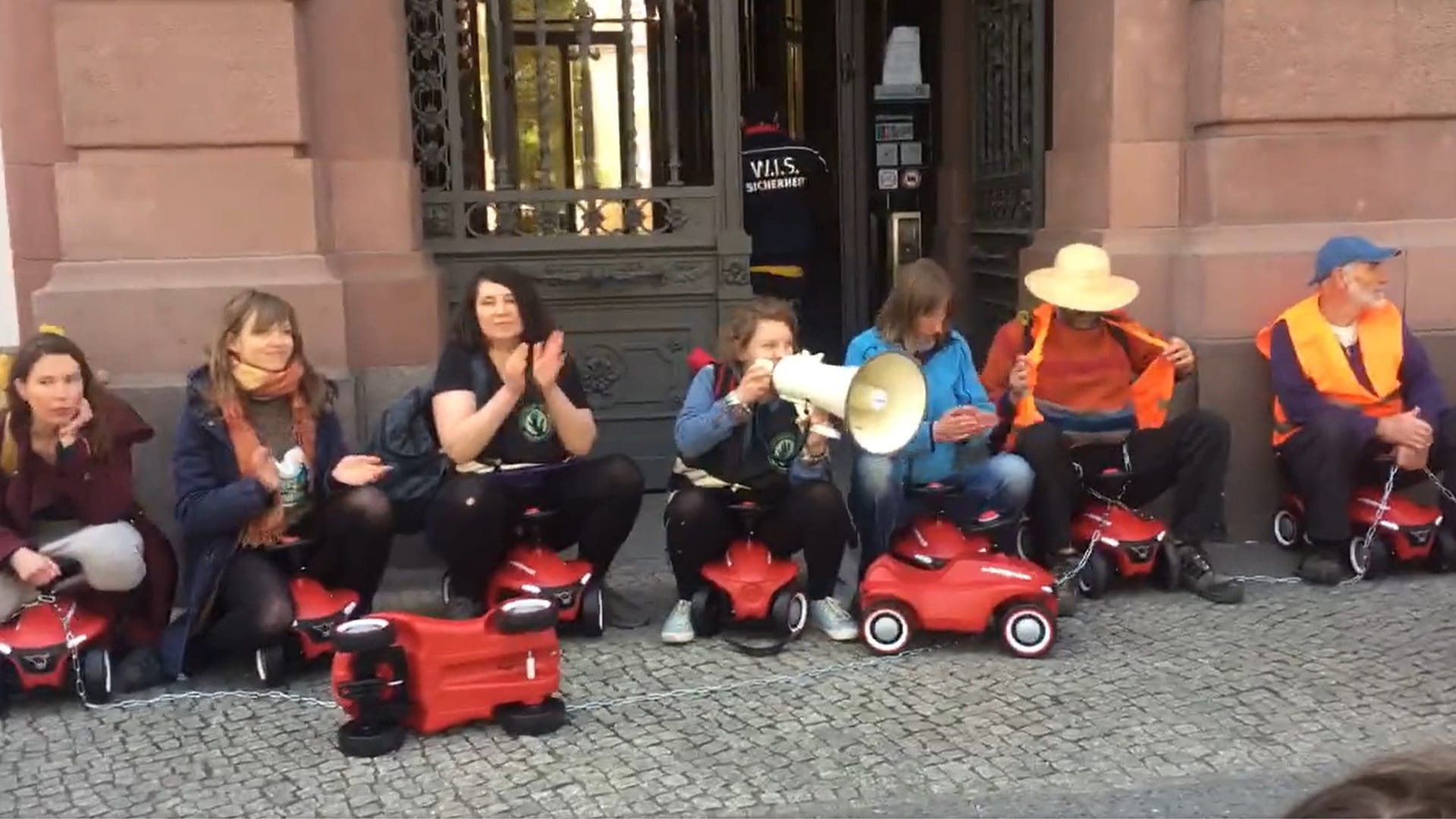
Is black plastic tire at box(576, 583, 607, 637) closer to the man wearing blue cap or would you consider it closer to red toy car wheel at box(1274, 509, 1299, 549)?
the man wearing blue cap

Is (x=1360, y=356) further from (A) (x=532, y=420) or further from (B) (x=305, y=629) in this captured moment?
(B) (x=305, y=629)

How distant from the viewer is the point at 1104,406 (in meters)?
5.57

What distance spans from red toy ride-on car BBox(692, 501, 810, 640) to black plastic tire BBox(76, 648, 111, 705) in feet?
6.33

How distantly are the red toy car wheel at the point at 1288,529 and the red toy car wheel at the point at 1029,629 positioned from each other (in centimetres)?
175

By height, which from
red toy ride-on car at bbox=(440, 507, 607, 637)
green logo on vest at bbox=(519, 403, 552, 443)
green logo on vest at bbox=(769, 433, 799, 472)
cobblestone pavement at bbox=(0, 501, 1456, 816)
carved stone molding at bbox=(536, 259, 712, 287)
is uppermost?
carved stone molding at bbox=(536, 259, 712, 287)

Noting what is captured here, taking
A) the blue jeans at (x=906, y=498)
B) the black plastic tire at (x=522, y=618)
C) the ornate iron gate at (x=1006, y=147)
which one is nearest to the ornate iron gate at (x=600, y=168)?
the ornate iron gate at (x=1006, y=147)

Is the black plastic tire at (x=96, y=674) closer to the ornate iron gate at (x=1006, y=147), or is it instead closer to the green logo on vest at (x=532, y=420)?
the green logo on vest at (x=532, y=420)

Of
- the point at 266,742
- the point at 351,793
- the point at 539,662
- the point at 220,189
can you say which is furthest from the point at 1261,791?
the point at 220,189

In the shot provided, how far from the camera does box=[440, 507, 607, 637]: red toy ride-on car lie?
196 inches

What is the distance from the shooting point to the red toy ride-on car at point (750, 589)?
16.2ft

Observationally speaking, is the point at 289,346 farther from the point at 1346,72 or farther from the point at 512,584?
the point at 1346,72

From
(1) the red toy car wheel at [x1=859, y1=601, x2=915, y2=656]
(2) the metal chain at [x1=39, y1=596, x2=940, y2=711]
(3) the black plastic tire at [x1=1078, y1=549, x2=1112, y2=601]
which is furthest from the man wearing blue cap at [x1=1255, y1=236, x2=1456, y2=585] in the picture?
(2) the metal chain at [x1=39, y1=596, x2=940, y2=711]

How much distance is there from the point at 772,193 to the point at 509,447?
307 cm

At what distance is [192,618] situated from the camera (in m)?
4.70
